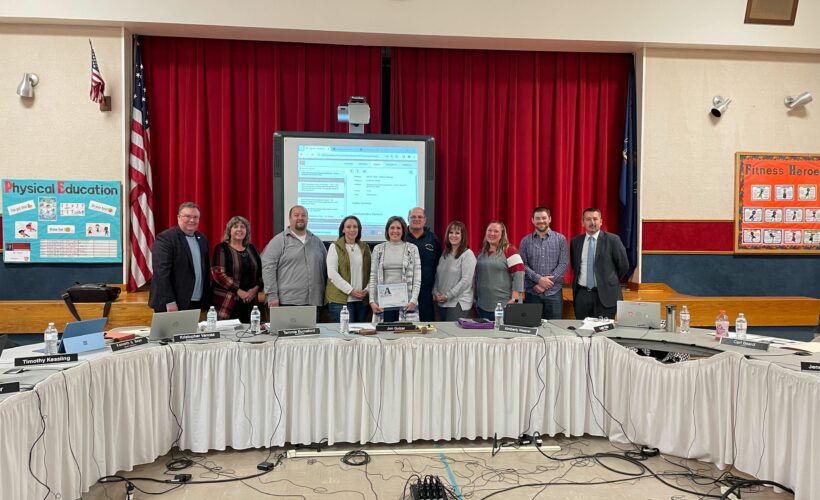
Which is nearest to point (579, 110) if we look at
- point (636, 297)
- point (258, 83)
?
point (636, 297)

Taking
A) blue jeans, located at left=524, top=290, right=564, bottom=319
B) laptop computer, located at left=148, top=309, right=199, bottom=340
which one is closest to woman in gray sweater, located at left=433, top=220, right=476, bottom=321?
blue jeans, located at left=524, top=290, right=564, bottom=319

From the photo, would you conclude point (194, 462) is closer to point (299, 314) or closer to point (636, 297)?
point (299, 314)

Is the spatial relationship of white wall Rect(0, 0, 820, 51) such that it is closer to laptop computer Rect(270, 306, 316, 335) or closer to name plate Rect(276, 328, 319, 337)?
laptop computer Rect(270, 306, 316, 335)

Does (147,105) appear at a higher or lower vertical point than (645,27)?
lower

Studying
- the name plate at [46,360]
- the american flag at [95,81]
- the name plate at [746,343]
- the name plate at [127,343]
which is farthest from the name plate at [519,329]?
the american flag at [95,81]

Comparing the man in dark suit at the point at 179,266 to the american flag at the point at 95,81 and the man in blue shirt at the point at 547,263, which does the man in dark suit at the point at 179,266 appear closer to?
the american flag at the point at 95,81

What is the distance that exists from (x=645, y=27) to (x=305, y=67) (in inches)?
141

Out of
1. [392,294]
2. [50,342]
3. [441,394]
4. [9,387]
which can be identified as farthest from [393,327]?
[9,387]

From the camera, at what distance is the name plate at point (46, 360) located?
2641 mm

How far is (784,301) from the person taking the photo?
5383 millimetres

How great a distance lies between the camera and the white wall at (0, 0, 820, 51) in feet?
16.9

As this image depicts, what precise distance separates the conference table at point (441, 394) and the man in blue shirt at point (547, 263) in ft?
3.35

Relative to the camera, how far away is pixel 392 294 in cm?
373

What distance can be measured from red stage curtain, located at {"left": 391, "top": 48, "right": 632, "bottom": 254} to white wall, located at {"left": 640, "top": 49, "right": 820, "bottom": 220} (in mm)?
401
